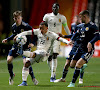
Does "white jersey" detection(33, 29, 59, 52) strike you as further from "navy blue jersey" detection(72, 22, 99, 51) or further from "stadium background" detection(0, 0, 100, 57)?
"stadium background" detection(0, 0, 100, 57)

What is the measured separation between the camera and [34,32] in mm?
9812

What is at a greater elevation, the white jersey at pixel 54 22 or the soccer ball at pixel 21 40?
the white jersey at pixel 54 22

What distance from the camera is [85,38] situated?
991 centimetres

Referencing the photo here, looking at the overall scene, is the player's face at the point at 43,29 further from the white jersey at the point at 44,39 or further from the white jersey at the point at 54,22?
the white jersey at the point at 54,22

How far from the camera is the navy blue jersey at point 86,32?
9.64 meters

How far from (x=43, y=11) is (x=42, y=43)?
70.3 ft

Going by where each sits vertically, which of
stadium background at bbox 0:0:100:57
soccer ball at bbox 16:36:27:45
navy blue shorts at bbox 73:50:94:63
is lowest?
navy blue shorts at bbox 73:50:94:63

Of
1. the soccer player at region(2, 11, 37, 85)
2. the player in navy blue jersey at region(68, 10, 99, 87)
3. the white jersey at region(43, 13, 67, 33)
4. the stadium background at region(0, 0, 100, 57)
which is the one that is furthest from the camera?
the stadium background at region(0, 0, 100, 57)

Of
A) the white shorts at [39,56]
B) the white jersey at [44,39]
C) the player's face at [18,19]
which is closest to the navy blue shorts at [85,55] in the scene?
the white jersey at [44,39]

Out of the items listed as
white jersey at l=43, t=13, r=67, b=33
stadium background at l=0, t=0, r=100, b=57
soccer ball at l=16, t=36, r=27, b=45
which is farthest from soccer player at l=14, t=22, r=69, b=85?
stadium background at l=0, t=0, r=100, b=57

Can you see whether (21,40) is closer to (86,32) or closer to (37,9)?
(86,32)

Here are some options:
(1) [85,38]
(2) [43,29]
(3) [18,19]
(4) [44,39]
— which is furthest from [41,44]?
(1) [85,38]

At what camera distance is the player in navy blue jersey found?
9438 mm

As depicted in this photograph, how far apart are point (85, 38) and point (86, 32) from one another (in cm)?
19
